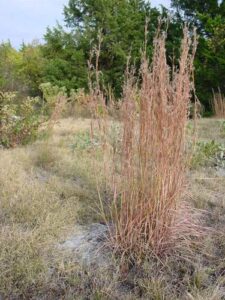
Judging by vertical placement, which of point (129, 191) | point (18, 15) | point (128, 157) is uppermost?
point (18, 15)

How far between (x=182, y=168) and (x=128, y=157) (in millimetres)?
336

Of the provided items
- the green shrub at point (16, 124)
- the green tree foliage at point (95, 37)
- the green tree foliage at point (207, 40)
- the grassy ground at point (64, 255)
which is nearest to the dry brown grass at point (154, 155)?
the grassy ground at point (64, 255)

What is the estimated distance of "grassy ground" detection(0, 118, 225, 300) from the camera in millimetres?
1754

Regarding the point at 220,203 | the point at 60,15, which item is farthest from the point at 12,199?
the point at 60,15

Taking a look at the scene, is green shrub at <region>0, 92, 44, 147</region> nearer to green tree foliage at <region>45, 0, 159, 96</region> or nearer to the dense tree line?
the dense tree line

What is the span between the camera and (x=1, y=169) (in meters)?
3.19

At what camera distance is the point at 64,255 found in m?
1.98

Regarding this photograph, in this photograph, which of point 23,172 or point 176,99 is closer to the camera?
point 176,99

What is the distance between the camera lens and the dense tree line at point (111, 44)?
9.45 metres

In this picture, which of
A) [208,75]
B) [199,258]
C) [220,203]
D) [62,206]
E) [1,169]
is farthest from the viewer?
[208,75]

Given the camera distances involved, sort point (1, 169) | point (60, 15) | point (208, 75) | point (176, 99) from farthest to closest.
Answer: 1. point (60, 15)
2. point (208, 75)
3. point (1, 169)
4. point (176, 99)

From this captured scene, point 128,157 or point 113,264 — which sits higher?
point 128,157

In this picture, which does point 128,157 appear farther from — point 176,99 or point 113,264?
point 113,264

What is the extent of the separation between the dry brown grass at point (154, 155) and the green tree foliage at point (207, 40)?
7583 millimetres
